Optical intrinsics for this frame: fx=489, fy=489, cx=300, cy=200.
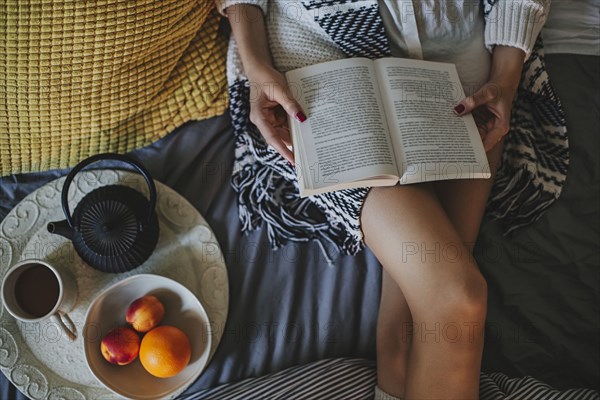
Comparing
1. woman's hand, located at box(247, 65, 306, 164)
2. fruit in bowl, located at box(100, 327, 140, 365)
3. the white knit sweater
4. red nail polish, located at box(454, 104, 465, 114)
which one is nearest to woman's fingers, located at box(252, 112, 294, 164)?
woman's hand, located at box(247, 65, 306, 164)

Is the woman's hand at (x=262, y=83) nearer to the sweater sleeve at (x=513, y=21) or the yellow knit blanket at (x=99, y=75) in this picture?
the yellow knit blanket at (x=99, y=75)

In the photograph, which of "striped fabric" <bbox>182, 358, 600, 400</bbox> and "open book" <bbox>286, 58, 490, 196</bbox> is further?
"striped fabric" <bbox>182, 358, 600, 400</bbox>

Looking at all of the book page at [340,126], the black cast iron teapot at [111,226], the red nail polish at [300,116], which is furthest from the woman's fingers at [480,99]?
the black cast iron teapot at [111,226]

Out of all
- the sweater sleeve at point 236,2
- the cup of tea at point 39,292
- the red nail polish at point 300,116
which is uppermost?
the sweater sleeve at point 236,2

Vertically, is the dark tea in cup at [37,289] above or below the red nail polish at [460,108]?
below

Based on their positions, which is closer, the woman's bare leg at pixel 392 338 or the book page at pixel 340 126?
the book page at pixel 340 126

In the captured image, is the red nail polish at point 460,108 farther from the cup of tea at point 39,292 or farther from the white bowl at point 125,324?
the cup of tea at point 39,292

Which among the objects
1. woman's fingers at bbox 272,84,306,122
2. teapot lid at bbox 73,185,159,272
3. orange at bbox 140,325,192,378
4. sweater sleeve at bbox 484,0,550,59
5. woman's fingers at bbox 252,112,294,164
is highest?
sweater sleeve at bbox 484,0,550,59

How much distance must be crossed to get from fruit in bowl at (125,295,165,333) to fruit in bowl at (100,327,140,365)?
2cm

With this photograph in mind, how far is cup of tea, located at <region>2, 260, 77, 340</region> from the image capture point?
71cm

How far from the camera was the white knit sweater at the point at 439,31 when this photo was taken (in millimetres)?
780

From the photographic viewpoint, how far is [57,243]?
2.58 ft

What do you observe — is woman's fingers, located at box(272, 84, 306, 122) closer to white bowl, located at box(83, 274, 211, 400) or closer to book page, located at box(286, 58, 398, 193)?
book page, located at box(286, 58, 398, 193)

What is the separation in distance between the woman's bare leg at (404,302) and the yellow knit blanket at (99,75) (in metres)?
0.43
